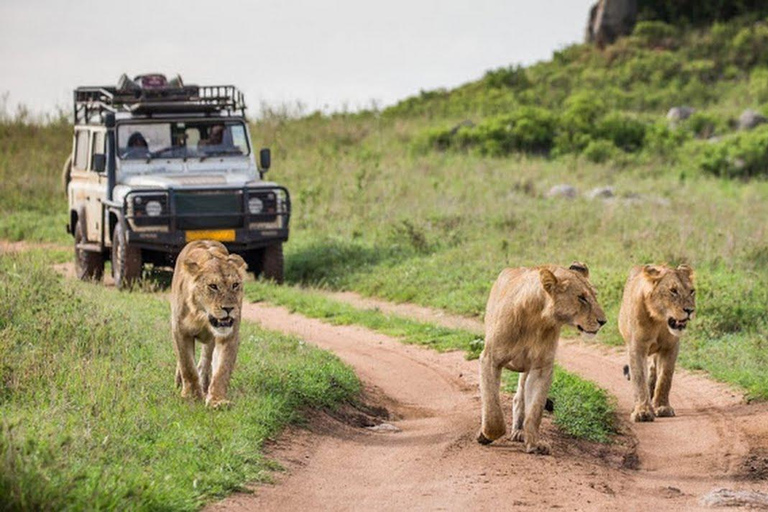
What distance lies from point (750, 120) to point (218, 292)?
26.6 m

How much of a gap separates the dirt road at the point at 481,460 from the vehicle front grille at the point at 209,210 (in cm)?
559

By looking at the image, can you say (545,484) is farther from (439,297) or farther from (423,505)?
(439,297)

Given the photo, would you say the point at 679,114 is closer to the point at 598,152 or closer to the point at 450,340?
the point at 598,152

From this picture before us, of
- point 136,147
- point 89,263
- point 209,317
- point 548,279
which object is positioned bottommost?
point 89,263

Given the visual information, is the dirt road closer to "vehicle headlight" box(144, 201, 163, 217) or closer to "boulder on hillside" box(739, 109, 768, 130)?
"vehicle headlight" box(144, 201, 163, 217)

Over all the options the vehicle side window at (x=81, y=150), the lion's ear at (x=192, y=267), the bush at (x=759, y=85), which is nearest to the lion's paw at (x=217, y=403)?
the lion's ear at (x=192, y=267)

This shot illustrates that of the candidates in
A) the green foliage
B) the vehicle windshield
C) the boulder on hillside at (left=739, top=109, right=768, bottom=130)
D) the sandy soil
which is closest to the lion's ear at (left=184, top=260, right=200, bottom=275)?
the sandy soil

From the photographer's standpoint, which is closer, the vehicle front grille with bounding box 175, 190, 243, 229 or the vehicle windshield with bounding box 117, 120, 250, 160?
the vehicle front grille with bounding box 175, 190, 243, 229

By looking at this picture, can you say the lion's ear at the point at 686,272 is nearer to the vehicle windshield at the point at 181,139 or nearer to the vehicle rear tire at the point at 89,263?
the vehicle windshield at the point at 181,139

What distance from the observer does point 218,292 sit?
8.60 metres

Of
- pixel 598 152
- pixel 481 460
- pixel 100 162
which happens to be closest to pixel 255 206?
pixel 100 162

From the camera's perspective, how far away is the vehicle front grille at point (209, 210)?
1659 cm

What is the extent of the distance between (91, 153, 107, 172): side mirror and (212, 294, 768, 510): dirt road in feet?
21.7

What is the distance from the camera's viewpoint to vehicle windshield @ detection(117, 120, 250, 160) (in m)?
17.3
